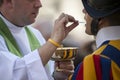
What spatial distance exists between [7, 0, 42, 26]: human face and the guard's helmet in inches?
30.9

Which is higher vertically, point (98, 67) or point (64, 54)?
point (98, 67)

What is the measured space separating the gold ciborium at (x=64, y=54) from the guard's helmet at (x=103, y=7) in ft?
2.10

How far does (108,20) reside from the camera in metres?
1.39

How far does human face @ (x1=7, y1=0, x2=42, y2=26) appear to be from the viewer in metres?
2.14

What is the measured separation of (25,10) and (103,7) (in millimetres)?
883

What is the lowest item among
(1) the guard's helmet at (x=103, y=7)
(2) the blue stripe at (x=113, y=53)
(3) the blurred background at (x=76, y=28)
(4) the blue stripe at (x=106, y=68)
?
(3) the blurred background at (x=76, y=28)

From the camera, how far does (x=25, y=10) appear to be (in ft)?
7.07

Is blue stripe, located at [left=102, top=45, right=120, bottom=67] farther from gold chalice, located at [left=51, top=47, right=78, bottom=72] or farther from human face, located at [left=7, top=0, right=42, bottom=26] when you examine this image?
human face, located at [left=7, top=0, right=42, bottom=26]

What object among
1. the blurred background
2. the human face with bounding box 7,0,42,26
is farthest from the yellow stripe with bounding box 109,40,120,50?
the blurred background

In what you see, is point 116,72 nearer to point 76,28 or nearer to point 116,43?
point 116,43

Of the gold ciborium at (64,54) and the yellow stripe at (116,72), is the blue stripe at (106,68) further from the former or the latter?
the gold ciborium at (64,54)

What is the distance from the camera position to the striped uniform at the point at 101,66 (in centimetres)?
132

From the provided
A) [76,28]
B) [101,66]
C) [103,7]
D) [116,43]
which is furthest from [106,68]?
[76,28]

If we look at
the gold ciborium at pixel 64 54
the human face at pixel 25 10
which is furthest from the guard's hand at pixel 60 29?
the human face at pixel 25 10
